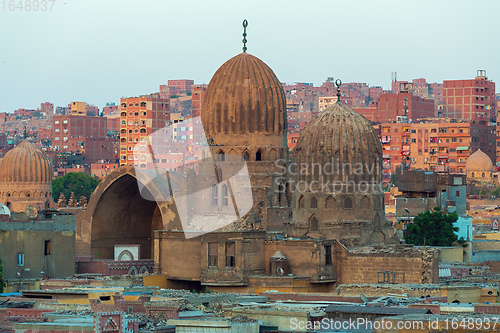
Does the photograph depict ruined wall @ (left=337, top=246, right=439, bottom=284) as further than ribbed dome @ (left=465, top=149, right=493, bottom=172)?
No

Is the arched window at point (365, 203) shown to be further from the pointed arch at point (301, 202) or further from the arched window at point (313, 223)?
the pointed arch at point (301, 202)

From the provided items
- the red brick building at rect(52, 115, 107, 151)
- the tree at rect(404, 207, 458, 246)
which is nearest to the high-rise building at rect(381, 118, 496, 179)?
the red brick building at rect(52, 115, 107, 151)

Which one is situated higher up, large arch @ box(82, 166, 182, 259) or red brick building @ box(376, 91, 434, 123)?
red brick building @ box(376, 91, 434, 123)

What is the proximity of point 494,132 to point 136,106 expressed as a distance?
4047cm

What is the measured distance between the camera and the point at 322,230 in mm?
56500

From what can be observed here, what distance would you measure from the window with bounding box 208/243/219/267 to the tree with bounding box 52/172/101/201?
69.4 meters

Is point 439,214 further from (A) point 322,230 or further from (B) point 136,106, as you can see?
(B) point 136,106

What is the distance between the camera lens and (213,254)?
5497 centimetres

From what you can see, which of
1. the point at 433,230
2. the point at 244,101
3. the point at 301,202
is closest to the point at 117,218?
the point at 244,101

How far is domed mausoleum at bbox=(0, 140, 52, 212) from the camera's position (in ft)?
285

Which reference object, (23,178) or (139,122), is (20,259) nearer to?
(23,178)

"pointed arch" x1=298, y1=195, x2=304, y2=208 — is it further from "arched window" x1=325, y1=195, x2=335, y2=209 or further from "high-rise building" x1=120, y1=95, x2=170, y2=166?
"high-rise building" x1=120, y1=95, x2=170, y2=166

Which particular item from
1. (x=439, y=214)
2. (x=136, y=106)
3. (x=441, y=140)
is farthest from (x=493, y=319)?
(x=136, y=106)

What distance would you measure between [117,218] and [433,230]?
16.1 m
